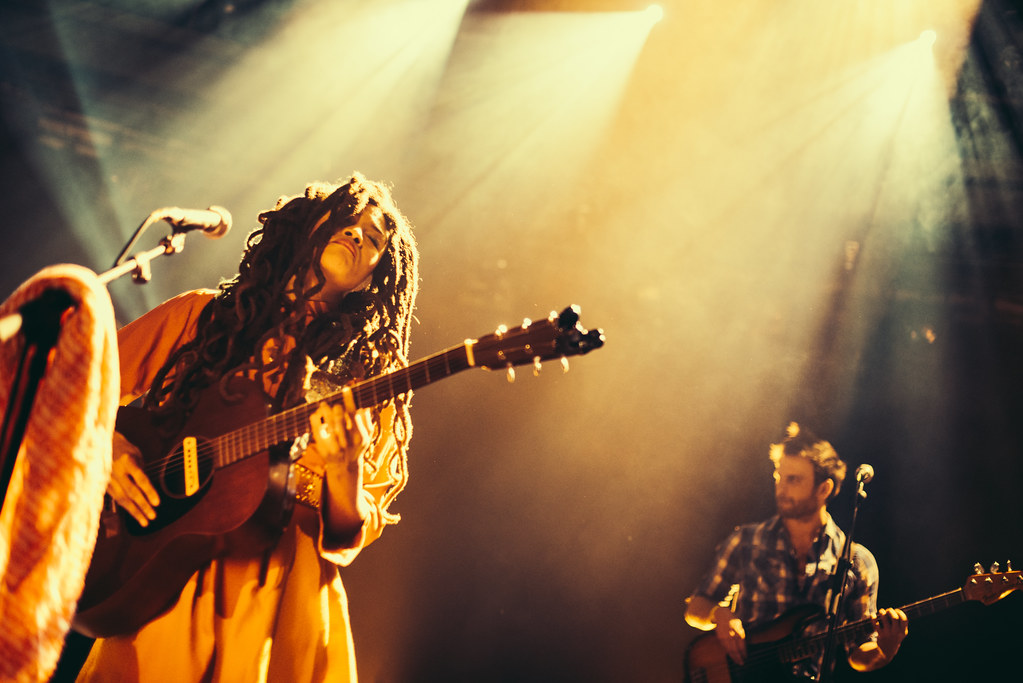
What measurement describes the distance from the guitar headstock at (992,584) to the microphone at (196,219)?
4.57 meters

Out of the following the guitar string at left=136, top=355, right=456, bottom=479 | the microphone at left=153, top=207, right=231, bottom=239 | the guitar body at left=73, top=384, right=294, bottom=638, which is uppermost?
the microphone at left=153, top=207, right=231, bottom=239

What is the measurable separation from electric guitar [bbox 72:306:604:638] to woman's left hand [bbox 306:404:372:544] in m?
0.05

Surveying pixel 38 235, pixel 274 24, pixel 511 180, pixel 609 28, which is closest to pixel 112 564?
pixel 38 235

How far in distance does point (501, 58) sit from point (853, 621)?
489 centimetres

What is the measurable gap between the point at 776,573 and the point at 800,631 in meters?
0.65

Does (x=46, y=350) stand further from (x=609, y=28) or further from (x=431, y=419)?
(x=609, y=28)

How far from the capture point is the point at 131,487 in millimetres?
2064

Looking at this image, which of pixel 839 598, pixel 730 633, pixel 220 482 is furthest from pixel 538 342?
pixel 730 633

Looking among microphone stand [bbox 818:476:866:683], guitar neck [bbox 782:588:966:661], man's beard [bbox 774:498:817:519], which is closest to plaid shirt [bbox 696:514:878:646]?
man's beard [bbox 774:498:817:519]

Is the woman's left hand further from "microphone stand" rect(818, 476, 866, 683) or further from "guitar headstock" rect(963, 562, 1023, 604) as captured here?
"guitar headstock" rect(963, 562, 1023, 604)

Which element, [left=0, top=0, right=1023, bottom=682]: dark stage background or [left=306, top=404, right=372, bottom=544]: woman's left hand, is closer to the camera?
[left=306, top=404, right=372, bottom=544]: woman's left hand

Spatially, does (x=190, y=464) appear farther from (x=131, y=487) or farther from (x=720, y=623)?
(x=720, y=623)

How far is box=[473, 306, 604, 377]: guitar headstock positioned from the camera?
1.93m

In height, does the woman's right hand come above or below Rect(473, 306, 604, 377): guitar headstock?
below
